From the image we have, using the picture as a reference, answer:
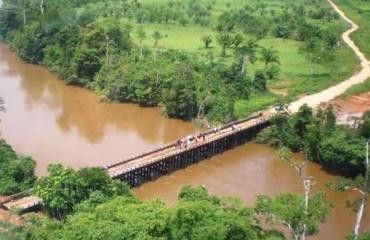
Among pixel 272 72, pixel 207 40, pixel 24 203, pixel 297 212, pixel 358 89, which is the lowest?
pixel 24 203

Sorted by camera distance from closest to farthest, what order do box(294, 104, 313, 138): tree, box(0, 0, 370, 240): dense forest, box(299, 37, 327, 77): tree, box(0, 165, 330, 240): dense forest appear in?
box(0, 165, 330, 240): dense forest
box(0, 0, 370, 240): dense forest
box(294, 104, 313, 138): tree
box(299, 37, 327, 77): tree

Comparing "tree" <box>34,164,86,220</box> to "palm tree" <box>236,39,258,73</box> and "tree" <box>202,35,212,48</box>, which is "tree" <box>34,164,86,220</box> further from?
"tree" <box>202,35,212,48</box>

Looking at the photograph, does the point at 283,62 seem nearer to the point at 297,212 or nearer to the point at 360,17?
the point at 360,17

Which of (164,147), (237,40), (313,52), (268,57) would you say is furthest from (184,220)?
(313,52)

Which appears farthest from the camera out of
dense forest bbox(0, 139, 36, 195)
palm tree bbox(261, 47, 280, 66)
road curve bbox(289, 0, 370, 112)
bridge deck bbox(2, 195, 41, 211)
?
palm tree bbox(261, 47, 280, 66)

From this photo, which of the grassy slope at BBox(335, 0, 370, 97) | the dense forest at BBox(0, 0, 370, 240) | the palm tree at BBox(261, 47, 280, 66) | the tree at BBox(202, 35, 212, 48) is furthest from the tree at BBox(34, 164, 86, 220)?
the tree at BBox(202, 35, 212, 48)
